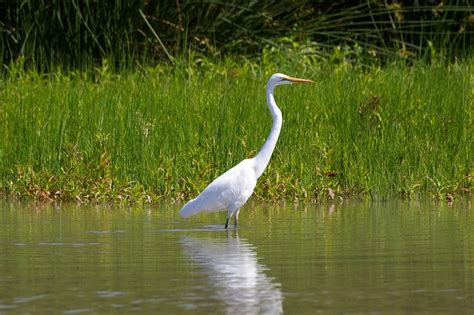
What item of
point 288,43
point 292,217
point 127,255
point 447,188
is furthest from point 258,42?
point 127,255

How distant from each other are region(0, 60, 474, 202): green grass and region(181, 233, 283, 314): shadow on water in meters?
2.47

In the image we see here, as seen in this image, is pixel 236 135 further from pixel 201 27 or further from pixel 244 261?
pixel 201 27

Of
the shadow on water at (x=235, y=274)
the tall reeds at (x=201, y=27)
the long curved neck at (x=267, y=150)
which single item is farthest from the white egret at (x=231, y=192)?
the tall reeds at (x=201, y=27)

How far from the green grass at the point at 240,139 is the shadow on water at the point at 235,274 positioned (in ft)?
8.12

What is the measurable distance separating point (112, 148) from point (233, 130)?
105 cm

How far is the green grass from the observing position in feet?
32.4

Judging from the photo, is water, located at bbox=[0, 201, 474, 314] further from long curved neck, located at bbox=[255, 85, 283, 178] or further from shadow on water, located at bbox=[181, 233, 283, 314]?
long curved neck, located at bbox=[255, 85, 283, 178]

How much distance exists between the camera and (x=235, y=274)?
585cm

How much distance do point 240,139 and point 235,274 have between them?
454 cm

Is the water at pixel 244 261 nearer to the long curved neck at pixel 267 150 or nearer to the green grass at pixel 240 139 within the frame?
the long curved neck at pixel 267 150

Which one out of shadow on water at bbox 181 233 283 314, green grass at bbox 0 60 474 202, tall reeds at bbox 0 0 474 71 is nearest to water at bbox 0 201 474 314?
shadow on water at bbox 181 233 283 314

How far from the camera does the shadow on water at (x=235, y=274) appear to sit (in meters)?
5.02

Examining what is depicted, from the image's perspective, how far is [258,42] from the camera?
16391mm

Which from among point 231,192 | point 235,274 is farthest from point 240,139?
point 235,274
